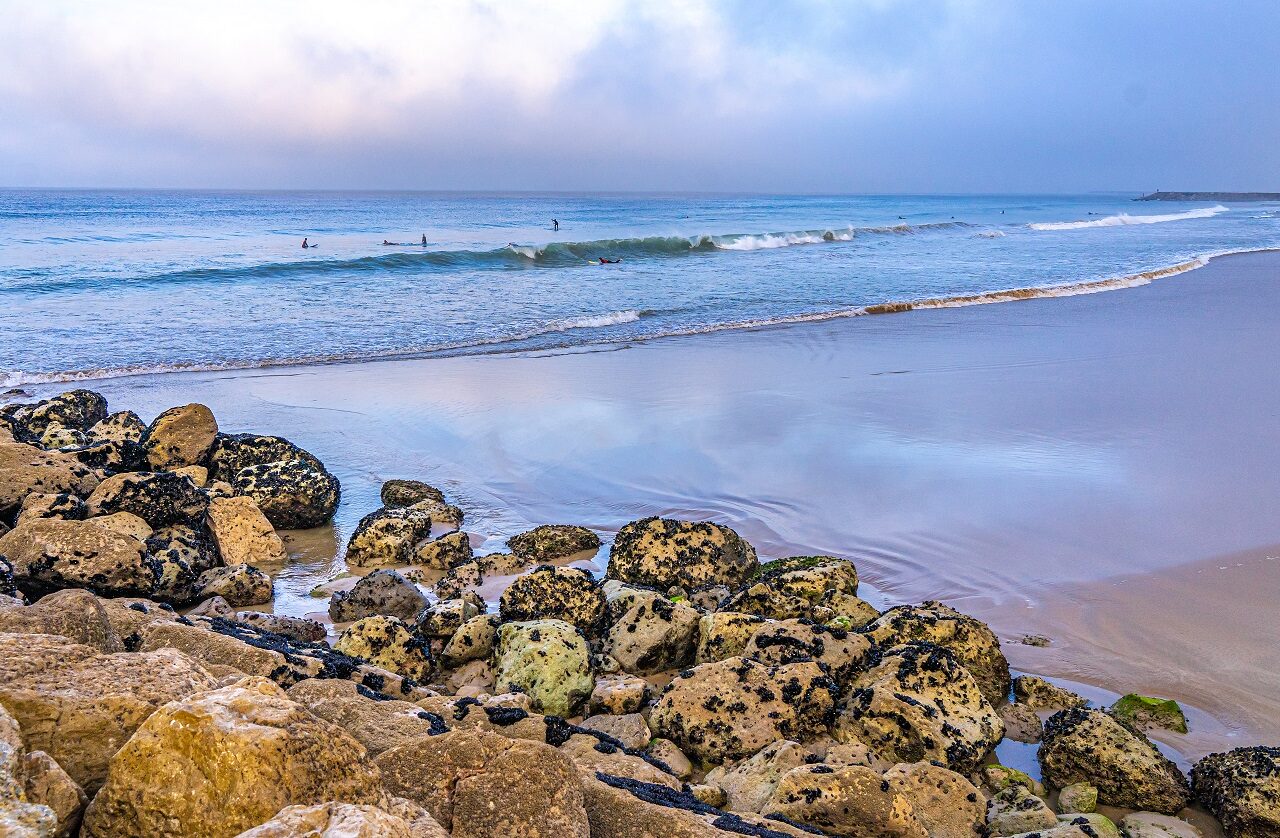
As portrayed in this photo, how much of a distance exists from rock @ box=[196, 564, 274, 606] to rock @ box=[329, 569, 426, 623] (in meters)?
0.60

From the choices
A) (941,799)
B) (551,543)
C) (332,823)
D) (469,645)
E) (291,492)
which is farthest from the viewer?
(291,492)

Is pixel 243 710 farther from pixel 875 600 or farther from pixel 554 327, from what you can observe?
pixel 554 327

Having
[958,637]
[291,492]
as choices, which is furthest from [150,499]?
[958,637]

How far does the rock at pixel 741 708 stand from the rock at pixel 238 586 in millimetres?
3253

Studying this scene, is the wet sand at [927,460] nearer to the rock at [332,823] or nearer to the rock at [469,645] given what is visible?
the rock at [469,645]

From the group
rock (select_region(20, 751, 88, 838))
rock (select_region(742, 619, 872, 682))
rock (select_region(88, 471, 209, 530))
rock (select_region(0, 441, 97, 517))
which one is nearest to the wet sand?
rock (select_region(88, 471, 209, 530))

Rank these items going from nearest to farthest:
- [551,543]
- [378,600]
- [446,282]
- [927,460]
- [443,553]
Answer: [378,600] < [443,553] < [551,543] < [927,460] < [446,282]

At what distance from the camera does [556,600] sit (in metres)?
5.70

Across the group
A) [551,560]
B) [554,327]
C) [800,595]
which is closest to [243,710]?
[800,595]

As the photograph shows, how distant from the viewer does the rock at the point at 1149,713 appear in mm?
4555

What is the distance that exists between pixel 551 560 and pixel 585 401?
15.1 feet

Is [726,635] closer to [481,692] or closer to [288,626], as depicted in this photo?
[481,692]

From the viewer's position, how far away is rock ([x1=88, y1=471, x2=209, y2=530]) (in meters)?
6.56

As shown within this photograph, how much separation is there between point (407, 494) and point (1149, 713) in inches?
230
